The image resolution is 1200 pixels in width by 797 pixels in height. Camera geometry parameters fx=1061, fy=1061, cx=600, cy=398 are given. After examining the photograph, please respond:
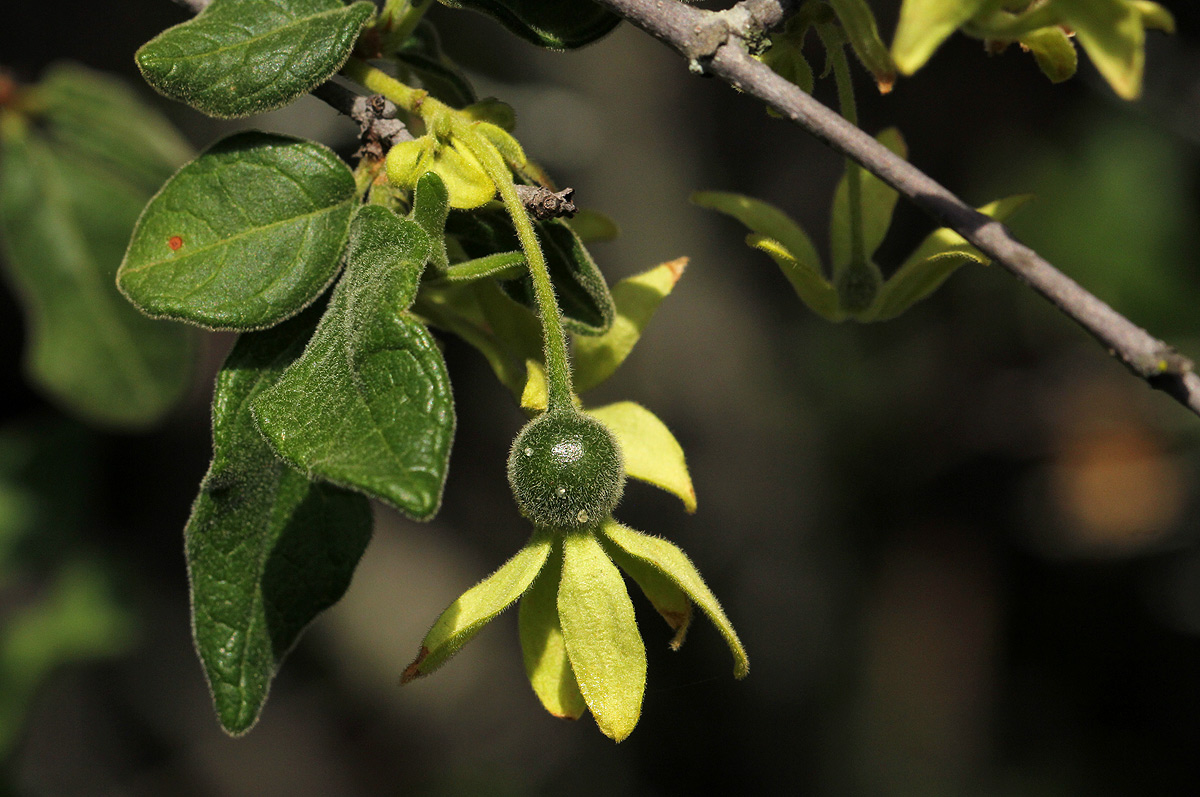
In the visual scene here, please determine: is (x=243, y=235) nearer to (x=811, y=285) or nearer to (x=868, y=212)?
(x=811, y=285)

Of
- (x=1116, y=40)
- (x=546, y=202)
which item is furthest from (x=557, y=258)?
(x=1116, y=40)

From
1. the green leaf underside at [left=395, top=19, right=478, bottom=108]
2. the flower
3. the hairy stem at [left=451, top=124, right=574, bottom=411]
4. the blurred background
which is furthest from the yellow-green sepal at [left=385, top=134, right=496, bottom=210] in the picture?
the blurred background

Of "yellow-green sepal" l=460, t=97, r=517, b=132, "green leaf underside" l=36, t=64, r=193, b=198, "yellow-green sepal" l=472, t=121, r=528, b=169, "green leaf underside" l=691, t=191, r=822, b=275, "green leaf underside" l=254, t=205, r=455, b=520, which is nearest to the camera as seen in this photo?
"green leaf underside" l=254, t=205, r=455, b=520

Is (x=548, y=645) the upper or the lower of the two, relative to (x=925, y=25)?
lower

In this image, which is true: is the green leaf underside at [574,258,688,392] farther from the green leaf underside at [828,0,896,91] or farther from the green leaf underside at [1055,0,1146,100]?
the green leaf underside at [1055,0,1146,100]

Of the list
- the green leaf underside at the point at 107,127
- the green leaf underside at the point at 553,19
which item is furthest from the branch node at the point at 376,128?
the green leaf underside at the point at 107,127

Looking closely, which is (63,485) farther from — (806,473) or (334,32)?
(806,473)
